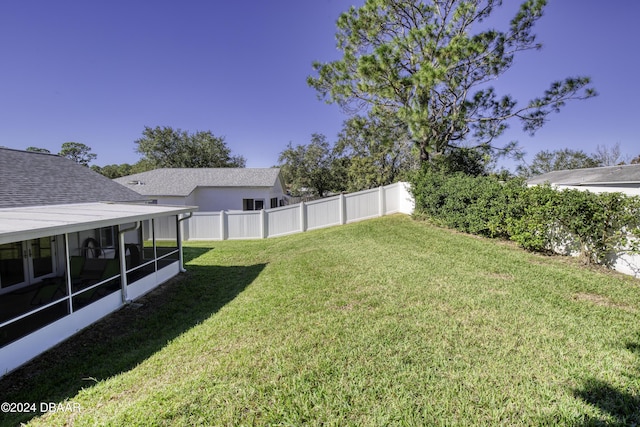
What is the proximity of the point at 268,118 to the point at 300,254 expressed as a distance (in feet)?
79.8

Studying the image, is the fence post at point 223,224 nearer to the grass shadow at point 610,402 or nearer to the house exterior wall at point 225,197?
the house exterior wall at point 225,197

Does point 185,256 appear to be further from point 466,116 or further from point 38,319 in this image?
point 466,116

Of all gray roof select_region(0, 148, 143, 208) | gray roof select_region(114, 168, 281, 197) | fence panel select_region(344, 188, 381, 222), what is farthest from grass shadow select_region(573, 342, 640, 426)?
gray roof select_region(114, 168, 281, 197)

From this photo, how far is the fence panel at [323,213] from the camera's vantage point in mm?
15250

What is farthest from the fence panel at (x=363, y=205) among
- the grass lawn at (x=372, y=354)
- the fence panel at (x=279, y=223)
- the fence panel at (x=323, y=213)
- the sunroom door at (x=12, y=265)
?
the sunroom door at (x=12, y=265)

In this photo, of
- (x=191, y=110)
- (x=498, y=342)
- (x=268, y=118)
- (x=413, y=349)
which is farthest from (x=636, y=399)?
(x=191, y=110)

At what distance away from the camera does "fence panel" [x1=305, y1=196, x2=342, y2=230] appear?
15250mm

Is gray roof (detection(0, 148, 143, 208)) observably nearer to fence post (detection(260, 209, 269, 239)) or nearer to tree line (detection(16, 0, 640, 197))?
fence post (detection(260, 209, 269, 239))

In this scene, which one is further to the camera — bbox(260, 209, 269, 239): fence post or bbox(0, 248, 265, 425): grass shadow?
bbox(260, 209, 269, 239): fence post

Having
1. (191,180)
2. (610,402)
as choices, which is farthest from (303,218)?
Answer: (610,402)

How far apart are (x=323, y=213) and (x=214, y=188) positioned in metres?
11.5

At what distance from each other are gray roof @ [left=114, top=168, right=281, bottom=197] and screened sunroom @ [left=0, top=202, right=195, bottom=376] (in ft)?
38.2

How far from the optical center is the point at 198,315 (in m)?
6.02

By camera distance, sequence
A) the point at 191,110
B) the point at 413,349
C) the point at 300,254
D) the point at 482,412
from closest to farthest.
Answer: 1. the point at 482,412
2. the point at 413,349
3. the point at 300,254
4. the point at 191,110
